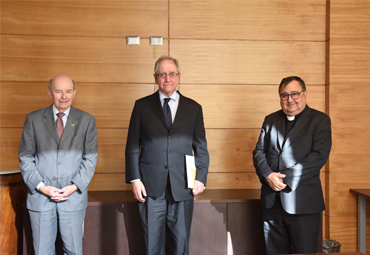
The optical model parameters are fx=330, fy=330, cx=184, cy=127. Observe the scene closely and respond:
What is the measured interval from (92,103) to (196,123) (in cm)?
145

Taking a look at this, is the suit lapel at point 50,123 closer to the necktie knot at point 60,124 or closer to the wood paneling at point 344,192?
the necktie knot at point 60,124

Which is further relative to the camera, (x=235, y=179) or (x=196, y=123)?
(x=235, y=179)

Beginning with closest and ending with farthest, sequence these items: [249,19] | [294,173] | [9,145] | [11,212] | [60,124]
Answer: [294,173]
[60,124]
[11,212]
[9,145]
[249,19]

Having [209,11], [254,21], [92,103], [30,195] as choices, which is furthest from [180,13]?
[30,195]

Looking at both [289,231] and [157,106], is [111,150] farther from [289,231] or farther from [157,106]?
[289,231]

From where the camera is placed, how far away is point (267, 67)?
3703mm

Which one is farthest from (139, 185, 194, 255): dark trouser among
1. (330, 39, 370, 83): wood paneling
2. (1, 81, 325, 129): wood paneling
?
(330, 39, 370, 83): wood paneling

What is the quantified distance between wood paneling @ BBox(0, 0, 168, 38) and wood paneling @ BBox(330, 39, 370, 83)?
6.17 ft

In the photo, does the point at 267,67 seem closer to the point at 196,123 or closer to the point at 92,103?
the point at 196,123

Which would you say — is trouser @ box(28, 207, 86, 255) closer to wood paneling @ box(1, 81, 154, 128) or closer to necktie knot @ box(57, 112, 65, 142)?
necktie knot @ box(57, 112, 65, 142)

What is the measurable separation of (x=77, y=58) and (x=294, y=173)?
98.8 inches

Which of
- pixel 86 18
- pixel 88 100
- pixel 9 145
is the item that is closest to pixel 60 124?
pixel 88 100

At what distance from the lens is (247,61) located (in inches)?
145

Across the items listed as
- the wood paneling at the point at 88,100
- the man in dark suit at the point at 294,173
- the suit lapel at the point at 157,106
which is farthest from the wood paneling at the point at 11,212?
the man in dark suit at the point at 294,173
